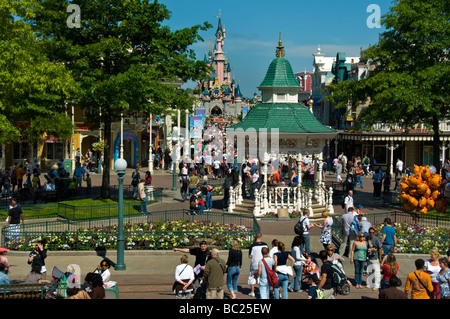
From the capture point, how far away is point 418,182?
2180 centimetres

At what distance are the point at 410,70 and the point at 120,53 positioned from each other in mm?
12893

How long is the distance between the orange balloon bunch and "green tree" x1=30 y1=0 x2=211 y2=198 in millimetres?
10362

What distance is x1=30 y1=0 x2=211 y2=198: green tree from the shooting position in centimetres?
2406

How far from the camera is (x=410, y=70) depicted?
1049 inches

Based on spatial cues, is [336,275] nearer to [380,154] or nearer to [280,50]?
[280,50]

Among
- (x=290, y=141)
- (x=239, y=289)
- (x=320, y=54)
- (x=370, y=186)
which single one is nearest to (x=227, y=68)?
(x=320, y=54)

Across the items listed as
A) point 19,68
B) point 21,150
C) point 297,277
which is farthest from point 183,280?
point 21,150

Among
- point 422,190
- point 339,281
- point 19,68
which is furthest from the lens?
point 422,190

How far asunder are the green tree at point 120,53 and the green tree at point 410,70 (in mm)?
7715

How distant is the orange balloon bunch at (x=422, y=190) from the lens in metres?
21.8

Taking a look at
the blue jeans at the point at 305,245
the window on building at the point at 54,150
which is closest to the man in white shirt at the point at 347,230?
the blue jeans at the point at 305,245

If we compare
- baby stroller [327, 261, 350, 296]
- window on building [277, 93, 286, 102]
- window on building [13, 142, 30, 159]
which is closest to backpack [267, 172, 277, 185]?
window on building [277, 93, 286, 102]

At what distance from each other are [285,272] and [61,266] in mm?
7081

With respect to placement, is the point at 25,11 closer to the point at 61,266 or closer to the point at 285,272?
the point at 61,266
